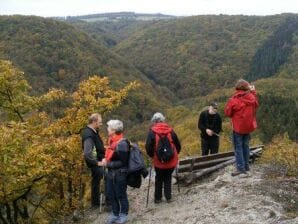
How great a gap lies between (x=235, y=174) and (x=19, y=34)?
153308mm

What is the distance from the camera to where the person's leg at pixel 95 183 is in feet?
39.0

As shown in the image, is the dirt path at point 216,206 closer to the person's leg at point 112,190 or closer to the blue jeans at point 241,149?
the blue jeans at point 241,149

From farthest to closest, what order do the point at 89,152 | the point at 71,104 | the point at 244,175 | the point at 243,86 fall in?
1. the point at 71,104
2. the point at 244,175
3. the point at 243,86
4. the point at 89,152

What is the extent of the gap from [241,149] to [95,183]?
11.5ft

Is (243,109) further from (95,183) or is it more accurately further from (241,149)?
(95,183)

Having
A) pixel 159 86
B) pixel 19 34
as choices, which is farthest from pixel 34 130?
pixel 159 86

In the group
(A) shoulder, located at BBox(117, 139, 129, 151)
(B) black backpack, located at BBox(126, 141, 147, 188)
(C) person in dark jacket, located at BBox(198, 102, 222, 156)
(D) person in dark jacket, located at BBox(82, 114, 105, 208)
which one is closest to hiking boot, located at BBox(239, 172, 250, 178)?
(C) person in dark jacket, located at BBox(198, 102, 222, 156)

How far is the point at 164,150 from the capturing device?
10.7 metres

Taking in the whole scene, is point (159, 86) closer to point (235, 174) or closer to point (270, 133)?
point (270, 133)

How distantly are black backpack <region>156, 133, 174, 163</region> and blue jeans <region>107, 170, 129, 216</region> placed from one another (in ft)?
3.22

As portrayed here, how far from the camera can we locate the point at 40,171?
11766 millimetres

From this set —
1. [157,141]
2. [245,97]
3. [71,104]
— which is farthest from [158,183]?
[71,104]

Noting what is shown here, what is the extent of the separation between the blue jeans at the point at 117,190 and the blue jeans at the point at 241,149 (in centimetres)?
302

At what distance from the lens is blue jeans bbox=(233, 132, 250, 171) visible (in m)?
11.8
